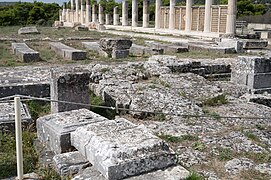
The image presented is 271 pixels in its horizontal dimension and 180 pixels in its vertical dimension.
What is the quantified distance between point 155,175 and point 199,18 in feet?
87.3

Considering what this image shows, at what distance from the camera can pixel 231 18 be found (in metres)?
24.5

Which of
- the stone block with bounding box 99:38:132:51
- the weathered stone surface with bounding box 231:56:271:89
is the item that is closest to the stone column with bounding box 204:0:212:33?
the stone block with bounding box 99:38:132:51

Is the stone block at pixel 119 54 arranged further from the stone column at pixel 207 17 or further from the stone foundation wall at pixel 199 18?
the stone column at pixel 207 17

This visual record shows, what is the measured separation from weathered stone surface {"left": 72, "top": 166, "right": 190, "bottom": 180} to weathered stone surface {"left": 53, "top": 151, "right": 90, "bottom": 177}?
8.0 inches

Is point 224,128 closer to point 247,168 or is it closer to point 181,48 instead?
point 247,168

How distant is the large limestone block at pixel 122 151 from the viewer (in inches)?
150

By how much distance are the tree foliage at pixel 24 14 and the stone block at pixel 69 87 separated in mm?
42951

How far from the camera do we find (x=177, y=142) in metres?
5.46

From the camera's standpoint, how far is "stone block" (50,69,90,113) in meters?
6.57

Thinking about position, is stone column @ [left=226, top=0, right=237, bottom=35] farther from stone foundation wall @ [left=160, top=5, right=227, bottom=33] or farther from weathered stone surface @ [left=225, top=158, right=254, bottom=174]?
weathered stone surface @ [left=225, top=158, right=254, bottom=174]

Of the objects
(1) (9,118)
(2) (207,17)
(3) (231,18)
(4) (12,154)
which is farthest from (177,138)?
(2) (207,17)

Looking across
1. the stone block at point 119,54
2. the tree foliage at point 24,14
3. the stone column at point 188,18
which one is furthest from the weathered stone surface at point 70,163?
the tree foliage at point 24,14

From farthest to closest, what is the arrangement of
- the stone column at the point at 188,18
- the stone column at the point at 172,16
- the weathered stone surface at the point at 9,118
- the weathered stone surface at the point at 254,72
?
the stone column at the point at 172,16 → the stone column at the point at 188,18 → the weathered stone surface at the point at 254,72 → the weathered stone surface at the point at 9,118

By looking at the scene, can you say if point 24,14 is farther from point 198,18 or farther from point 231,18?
point 231,18
